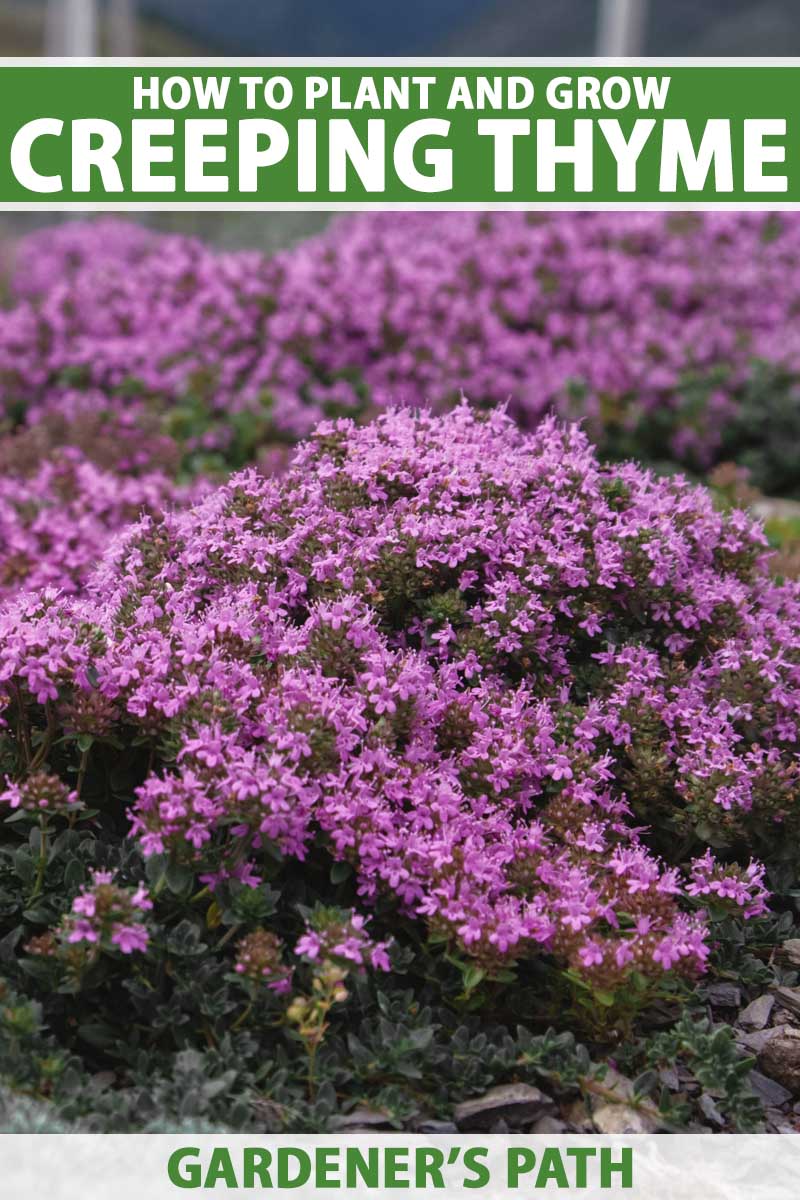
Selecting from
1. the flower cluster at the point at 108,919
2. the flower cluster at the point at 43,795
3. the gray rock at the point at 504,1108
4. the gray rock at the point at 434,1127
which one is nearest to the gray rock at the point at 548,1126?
the gray rock at the point at 504,1108

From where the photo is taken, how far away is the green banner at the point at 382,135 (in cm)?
659

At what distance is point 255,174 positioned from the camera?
670 cm

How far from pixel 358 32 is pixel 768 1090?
1545cm

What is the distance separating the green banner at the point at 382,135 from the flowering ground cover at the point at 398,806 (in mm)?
3220

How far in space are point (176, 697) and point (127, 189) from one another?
4090mm

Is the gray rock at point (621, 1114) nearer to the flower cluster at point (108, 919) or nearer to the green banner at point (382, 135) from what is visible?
the flower cluster at point (108, 919)

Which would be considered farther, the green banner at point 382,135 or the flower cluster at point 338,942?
the green banner at point 382,135

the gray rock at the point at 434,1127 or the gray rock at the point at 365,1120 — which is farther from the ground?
the gray rock at the point at 365,1120

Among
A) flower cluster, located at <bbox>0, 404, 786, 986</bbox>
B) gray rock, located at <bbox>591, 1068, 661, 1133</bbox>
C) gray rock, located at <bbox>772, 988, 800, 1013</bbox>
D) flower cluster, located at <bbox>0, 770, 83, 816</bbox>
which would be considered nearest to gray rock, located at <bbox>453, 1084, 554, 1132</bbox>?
gray rock, located at <bbox>591, 1068, 661, 1133</bbox>

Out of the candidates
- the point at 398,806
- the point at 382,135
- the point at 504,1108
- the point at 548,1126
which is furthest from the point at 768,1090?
the point at 382,135
